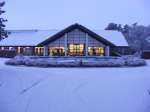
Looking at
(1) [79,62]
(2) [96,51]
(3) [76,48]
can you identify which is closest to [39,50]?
(3) [76,48]

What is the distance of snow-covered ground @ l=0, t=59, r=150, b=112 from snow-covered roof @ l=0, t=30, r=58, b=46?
1401 cm

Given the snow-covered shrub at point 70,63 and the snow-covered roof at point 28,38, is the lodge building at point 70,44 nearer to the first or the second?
the snow-covered roof at point 28,38

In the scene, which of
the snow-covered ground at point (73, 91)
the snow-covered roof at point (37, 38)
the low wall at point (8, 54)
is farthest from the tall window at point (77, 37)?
the snow-covered ground at point (73, 91)

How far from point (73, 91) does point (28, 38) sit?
69.1ft

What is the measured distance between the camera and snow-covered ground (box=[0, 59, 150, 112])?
13133 millimetres

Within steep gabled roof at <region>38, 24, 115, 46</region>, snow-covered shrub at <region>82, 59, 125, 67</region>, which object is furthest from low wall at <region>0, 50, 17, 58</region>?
snow-covered shrub at <region>82, 59, 125, 67</region>

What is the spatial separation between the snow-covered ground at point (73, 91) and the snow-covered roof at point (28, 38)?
14.0 meters

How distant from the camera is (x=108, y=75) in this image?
18500mm

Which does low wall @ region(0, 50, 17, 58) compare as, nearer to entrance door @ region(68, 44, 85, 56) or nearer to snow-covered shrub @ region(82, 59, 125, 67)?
entrance door @ region(68, 44, 85, 56)

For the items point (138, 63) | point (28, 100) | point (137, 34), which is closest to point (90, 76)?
point (28, 100)

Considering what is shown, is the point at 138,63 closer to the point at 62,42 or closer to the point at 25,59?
the point at 25,59

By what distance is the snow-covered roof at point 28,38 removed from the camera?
3359 centimetres

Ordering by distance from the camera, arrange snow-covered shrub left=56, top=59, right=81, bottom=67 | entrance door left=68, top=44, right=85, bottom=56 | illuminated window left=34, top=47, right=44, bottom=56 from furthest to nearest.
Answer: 1. illuminated window left=34, top=47, right=44, bottom=56
2. entrance door left=68, top=44, right=85, bottom=56
3. snow-covered shrub left=56, top=59, right=81, bottom=67

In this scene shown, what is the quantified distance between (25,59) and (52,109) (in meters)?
11.8
